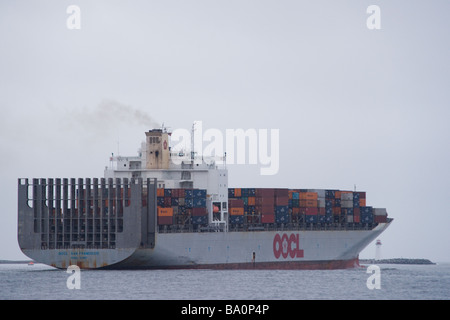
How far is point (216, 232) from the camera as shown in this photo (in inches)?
3322

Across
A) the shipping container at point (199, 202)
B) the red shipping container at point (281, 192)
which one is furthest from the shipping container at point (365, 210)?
the shipping container at point (199, 202)

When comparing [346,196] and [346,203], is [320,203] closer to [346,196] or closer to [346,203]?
[346,196]

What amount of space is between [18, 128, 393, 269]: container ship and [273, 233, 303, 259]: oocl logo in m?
0.09

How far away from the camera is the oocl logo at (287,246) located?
293 ft

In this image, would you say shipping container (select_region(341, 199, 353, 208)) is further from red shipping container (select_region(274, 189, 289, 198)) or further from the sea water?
the sea water

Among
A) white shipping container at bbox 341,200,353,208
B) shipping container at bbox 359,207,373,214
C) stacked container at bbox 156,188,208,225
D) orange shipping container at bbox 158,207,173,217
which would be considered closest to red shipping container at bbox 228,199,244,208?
stacked container at bbox 156,188,208,225

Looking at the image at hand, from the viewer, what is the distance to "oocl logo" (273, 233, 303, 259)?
8938 centimetres

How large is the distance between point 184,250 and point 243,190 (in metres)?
9.90

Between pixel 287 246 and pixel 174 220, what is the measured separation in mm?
13931

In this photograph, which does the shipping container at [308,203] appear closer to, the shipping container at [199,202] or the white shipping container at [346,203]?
the white shipping container at [346,203]

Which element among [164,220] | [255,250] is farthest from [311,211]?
[164,220]

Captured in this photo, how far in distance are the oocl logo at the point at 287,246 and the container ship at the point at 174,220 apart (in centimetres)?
9
